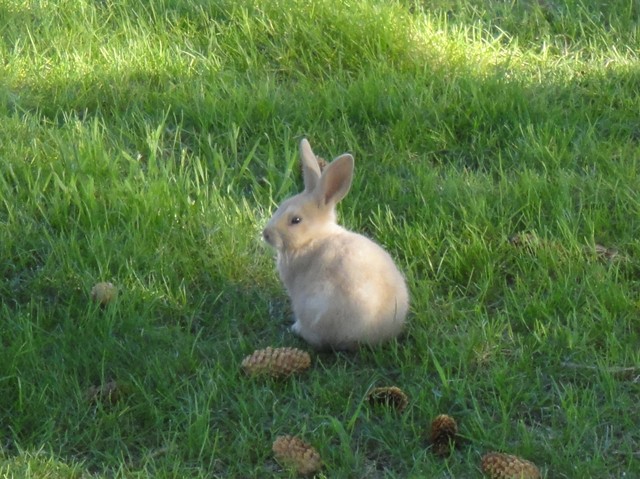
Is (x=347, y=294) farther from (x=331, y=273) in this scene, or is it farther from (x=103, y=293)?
(x=103, y=293)

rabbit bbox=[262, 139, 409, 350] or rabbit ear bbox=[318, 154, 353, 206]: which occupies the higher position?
rabbit ear bbox=[318, 154, 353, 206]

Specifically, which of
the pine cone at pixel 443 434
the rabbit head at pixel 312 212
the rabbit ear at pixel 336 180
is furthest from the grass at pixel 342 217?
the rabbit ear at pixel 336 180

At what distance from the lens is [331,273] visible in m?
3.93

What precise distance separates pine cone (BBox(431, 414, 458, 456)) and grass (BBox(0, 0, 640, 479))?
0.13ft

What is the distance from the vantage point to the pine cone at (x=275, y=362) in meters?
3.85

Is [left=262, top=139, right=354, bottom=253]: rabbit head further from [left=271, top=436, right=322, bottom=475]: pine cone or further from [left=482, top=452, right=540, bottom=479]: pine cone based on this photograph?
[left=482, top=452, right=540, bottom=479]: pine cone

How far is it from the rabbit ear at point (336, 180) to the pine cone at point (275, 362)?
58cm

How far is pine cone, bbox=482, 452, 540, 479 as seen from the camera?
3334 mm

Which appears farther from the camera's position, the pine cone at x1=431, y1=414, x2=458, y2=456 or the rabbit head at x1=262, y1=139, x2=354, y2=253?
the rabbit head at x1=262, y1=139, x2=354, y2=253

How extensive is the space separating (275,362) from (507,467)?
2.93 feet

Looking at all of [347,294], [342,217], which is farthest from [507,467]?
[342,217]

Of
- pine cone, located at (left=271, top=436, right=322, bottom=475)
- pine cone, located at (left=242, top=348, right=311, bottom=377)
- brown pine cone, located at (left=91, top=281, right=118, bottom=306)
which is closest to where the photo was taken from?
pine cone, located at (left=271, top=436, right=322, bottom=475)

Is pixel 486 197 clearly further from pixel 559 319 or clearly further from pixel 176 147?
pixel 176 147

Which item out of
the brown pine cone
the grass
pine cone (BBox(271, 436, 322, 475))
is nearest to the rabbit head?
the grass
